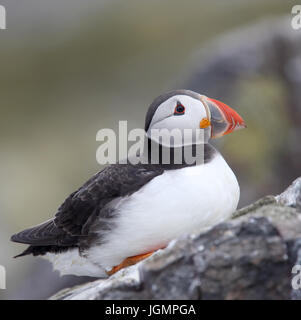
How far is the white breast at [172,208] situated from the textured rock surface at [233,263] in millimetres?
695

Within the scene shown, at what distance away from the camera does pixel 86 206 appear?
4879 millimetres

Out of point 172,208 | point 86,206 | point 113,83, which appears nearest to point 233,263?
point 172,208

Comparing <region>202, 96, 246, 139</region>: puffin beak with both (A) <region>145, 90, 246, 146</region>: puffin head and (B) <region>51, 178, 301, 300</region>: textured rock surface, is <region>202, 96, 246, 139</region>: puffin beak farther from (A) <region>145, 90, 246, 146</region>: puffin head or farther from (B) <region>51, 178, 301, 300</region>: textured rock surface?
(B) <region>51, 178, 301, 300</region>: textured rock surface

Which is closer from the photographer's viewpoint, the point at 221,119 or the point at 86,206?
the point at 221,119

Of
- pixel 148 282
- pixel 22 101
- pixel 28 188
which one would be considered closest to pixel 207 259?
pixel 148 282

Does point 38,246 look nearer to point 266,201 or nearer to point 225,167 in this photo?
point 225,167

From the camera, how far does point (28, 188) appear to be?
45.9ft

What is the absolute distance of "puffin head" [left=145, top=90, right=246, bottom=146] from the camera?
4.61 meters

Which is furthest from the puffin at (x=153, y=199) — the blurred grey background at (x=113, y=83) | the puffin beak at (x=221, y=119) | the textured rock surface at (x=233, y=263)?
the blurred grey background at (x=113, y=83)

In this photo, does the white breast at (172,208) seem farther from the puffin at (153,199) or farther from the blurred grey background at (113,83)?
the blurred grey background at (113,83)

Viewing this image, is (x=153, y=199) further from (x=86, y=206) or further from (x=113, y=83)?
(x=113, y=83)

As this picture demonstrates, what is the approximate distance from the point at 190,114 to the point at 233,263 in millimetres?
1475

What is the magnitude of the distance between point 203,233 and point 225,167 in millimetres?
1177

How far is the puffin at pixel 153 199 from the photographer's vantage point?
441 cm
